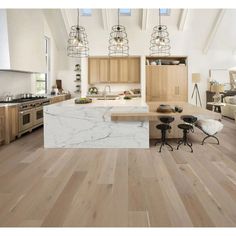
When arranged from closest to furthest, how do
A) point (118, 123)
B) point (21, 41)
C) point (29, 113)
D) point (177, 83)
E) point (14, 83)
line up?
1. point (118, 123)
2. point (21, 41)
3. point (29, 113)
4. point (14, 83)
5. point (177, 83)

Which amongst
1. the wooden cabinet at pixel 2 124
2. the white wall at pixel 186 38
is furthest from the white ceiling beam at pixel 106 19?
the wooden cabinet at pixel 2 124

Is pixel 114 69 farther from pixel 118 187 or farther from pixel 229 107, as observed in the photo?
pixel 118 187

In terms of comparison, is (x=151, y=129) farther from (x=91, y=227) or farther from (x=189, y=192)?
(x=91, y=227)

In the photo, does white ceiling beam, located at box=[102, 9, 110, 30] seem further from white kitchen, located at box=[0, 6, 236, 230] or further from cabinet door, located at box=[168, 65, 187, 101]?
cabinet door, located at box=[168, 65, 187, 101]

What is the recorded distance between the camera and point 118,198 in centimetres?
263

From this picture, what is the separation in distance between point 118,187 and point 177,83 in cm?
691

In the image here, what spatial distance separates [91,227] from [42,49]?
20.9 ft

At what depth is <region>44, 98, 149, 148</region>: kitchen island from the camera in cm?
473

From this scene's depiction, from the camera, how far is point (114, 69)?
905 cm

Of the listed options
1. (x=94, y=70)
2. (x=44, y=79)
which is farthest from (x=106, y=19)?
(x=44, y=79)

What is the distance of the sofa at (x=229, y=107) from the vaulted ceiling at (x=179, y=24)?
190cm

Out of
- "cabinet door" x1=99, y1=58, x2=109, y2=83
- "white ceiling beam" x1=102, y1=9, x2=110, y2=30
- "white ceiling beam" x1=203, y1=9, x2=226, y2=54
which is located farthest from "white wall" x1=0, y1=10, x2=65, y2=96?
"white ceiling beam" x1=203, y1=9, x2=226, y2=54

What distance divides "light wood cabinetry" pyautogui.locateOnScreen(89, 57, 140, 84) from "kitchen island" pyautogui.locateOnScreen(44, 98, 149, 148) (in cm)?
449
